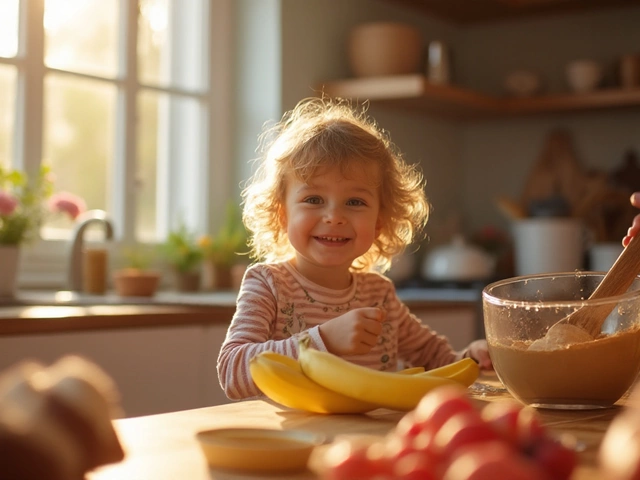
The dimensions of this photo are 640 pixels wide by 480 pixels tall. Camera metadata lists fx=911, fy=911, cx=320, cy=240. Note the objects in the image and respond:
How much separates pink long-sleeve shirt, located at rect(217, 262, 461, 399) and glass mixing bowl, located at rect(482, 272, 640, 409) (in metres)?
0.31

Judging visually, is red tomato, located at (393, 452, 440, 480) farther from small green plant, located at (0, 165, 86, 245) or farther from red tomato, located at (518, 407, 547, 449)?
small green plant, located at (0, 165, 86, 245)

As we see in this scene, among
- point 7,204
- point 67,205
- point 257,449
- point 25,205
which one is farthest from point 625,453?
point 67,205

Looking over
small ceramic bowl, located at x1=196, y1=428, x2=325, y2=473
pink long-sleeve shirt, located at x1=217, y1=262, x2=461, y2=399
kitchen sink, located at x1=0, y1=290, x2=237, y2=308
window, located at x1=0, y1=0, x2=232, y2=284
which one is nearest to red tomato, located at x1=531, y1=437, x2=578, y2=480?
small ceramic bowl, located at x1=196, y1=428, x2=325, y2=473

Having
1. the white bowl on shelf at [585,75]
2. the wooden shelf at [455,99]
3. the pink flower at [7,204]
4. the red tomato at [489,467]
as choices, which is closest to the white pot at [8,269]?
the pink flower at [7,204]

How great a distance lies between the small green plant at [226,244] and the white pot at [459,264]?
82cm

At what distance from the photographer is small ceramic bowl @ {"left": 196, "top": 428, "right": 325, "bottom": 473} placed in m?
0.68

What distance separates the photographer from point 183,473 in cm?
69

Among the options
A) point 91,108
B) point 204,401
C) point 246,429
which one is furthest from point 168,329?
point 246,429

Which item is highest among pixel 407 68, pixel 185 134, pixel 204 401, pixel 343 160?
pixel 407 68

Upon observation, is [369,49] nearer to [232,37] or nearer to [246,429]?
[232,37]

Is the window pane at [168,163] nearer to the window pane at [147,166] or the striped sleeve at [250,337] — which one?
the window pane at [147,166]

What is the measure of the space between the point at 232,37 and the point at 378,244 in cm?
188

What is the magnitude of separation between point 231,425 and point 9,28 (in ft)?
7.39

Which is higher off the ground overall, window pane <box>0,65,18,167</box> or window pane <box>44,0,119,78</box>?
window pane <box>44,0,119,78</box>
